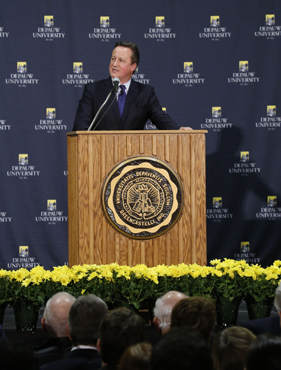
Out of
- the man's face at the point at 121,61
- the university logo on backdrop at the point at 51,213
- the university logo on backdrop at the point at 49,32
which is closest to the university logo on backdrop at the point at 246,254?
the university logo on backdrop at the point at 51,213

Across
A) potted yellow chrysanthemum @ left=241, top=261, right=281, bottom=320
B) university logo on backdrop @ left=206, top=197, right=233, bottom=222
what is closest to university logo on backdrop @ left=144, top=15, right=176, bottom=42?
university logo on backdrop @ left=206, top=197, right=233, bottom=222

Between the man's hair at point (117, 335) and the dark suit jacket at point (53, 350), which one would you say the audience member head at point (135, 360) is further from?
the dark suit jacket at point (53, 350)

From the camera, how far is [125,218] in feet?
13.6

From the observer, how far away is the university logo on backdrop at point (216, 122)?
692cm

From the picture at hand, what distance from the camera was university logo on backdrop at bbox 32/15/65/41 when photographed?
6.87 metres

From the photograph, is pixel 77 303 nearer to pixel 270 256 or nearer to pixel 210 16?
pixel 270 256

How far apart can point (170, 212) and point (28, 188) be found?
122 inches

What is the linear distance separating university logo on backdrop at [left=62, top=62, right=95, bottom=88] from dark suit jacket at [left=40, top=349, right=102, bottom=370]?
16.3ft

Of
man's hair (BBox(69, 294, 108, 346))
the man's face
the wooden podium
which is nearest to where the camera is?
man's hair (BBox(69, 294, 108, 346))

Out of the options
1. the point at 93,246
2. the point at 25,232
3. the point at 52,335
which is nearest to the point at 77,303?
the point at 52,335

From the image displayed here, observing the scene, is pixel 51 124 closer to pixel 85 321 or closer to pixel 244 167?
pixel 244 167

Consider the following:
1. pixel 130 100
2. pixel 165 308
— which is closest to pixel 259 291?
pixel 165 308

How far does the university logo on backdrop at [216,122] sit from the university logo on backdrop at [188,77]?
0.41m

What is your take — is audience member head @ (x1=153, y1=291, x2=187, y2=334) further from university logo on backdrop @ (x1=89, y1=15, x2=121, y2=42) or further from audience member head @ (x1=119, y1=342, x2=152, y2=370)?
university logo on backdrop @ (x1=89, y1=15, x2=121, y2=42)
